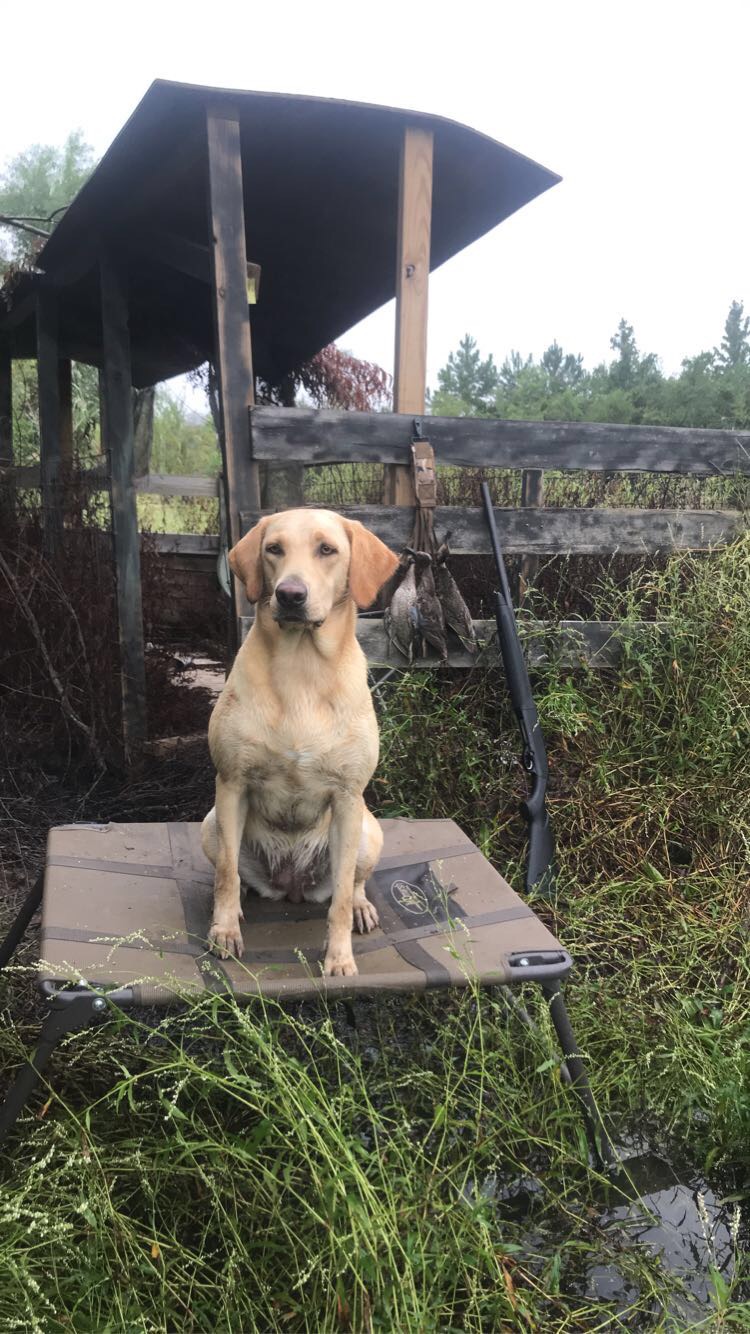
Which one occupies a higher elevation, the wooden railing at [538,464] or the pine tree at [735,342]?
the pine tree at [735,342]

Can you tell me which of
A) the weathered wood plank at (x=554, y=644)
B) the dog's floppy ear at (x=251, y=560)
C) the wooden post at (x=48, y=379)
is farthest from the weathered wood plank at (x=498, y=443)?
the wooden post at (x=48, y=379)

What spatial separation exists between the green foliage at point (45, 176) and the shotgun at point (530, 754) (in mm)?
19696

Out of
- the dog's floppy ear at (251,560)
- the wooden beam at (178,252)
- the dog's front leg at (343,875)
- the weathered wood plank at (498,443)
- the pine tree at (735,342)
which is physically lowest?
the dog's front leg at (343,875)

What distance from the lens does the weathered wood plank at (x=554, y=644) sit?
404 cm

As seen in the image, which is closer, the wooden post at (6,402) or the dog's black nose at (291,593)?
the dog's black nose at (291,593)

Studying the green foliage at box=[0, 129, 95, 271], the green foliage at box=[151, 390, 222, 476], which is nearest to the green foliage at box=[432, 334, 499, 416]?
the green foliage at box=[151, 390, 222, 476]

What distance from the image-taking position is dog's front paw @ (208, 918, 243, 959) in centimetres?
229

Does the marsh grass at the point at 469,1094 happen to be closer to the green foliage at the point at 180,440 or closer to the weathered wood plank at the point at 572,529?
the weathered wood plank at the point at 572,529

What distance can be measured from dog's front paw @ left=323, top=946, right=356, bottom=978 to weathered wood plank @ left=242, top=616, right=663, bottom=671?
6.22ft

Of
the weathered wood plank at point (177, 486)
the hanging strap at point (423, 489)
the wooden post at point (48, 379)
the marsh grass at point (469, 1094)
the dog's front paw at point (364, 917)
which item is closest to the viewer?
the marsh grass at point (469, 1094)

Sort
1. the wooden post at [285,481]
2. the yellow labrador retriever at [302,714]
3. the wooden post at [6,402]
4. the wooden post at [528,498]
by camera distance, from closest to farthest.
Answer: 1. the yellow labrador retriever at [302,714]
2. the wooden post at [528,498]
3. the wooden post at [285,481]
4. the wooden post at [6,402]

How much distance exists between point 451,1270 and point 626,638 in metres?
2.71

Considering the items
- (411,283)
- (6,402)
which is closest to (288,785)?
(411,283)

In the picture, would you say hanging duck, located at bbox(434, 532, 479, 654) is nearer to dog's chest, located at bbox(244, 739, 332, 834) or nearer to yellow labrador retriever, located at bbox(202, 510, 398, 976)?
yellow labrador retriever, located at bbox(202, 510, 398, 976)
